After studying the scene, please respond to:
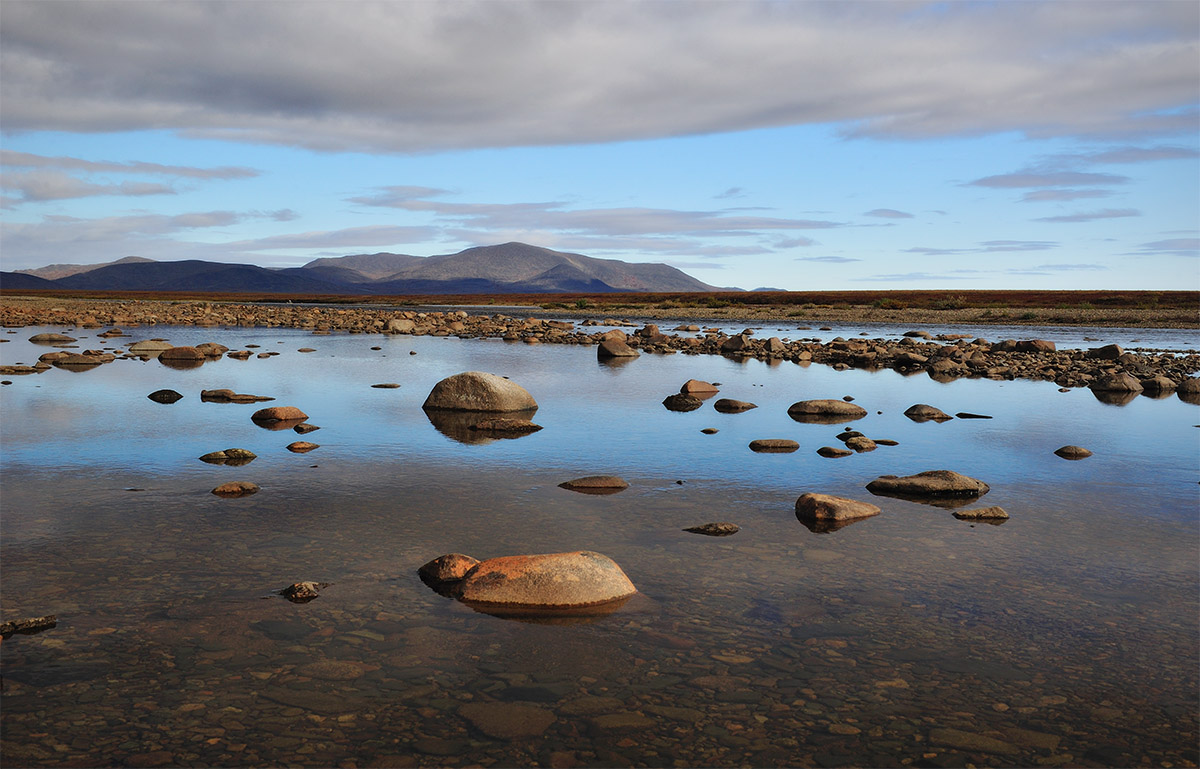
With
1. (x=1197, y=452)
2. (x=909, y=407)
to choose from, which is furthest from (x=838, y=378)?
(x=1197, y=452)

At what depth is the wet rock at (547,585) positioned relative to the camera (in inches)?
288

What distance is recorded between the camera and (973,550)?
912 centimetres

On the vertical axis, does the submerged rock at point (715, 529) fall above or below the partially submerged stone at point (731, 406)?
below

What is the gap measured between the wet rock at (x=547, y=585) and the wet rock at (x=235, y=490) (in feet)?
15.6

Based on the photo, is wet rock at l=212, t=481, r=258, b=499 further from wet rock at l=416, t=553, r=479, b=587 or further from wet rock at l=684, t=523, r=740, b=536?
wet rock at l=684, t=523, r=740, b=536

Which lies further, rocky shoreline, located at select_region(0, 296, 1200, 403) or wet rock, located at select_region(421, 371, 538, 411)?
rocky shoreline, located at select_region(0, 296, 1200, 403)

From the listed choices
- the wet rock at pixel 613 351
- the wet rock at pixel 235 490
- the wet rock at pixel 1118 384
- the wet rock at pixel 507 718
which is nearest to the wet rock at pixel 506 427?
the wet rock at pixel 235 490

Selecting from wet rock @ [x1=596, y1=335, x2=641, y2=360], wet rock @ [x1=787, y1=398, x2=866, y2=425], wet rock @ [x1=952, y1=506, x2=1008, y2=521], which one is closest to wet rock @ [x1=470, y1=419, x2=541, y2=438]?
wet rock @ [x1=787, y1=398, x2=866, y2=425]

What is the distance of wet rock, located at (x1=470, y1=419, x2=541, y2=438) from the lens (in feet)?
54.2

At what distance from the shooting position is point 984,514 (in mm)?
10523

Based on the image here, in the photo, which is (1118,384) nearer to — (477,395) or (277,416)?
(477,395)

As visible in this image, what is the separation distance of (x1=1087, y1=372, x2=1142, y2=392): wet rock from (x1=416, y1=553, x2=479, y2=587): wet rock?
24.3 m

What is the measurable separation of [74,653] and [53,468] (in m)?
7.45

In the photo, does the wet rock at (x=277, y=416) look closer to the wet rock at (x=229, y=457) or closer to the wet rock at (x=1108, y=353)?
the wet rock at (x=229, y=457)
